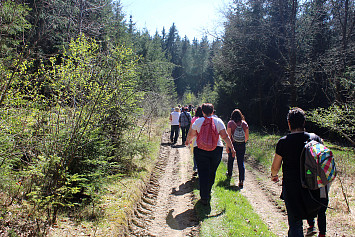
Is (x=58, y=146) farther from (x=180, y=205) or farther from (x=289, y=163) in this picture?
(x=289, y=163)

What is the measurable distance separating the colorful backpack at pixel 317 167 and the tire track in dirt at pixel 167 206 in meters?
2.20

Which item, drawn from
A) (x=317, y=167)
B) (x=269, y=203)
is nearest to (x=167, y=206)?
(x=269, y=203)

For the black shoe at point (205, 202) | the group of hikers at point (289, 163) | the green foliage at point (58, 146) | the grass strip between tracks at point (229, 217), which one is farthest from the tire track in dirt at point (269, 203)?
the green foliage at point (58, 146)

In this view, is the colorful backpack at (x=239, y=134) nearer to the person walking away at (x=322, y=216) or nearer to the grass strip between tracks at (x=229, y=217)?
the grass strip between tracks at (x=229, y=217)

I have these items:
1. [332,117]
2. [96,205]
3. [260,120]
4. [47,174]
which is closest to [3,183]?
[47,174]

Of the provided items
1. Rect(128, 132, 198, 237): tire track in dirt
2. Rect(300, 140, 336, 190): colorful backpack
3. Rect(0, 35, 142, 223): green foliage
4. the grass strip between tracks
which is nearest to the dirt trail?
Rect(128, 132, 198, 237): tire track in dirt

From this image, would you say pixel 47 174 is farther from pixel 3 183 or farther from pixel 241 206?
pixel 241 206

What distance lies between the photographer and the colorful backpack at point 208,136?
17.6ft

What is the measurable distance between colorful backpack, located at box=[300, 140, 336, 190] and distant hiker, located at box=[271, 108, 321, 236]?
15cm

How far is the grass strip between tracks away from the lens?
14.3 feet

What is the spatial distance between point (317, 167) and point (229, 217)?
2.30 metres

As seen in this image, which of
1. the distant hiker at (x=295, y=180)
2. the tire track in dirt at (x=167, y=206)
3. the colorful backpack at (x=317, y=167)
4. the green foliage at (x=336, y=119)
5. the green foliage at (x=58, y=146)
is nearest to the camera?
the colorful backpack at (x=317, y=167)

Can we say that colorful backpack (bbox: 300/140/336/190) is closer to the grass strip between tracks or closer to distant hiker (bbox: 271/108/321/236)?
distant hiker (bbox: 271/108/321/236)

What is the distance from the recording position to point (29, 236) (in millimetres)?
3295
